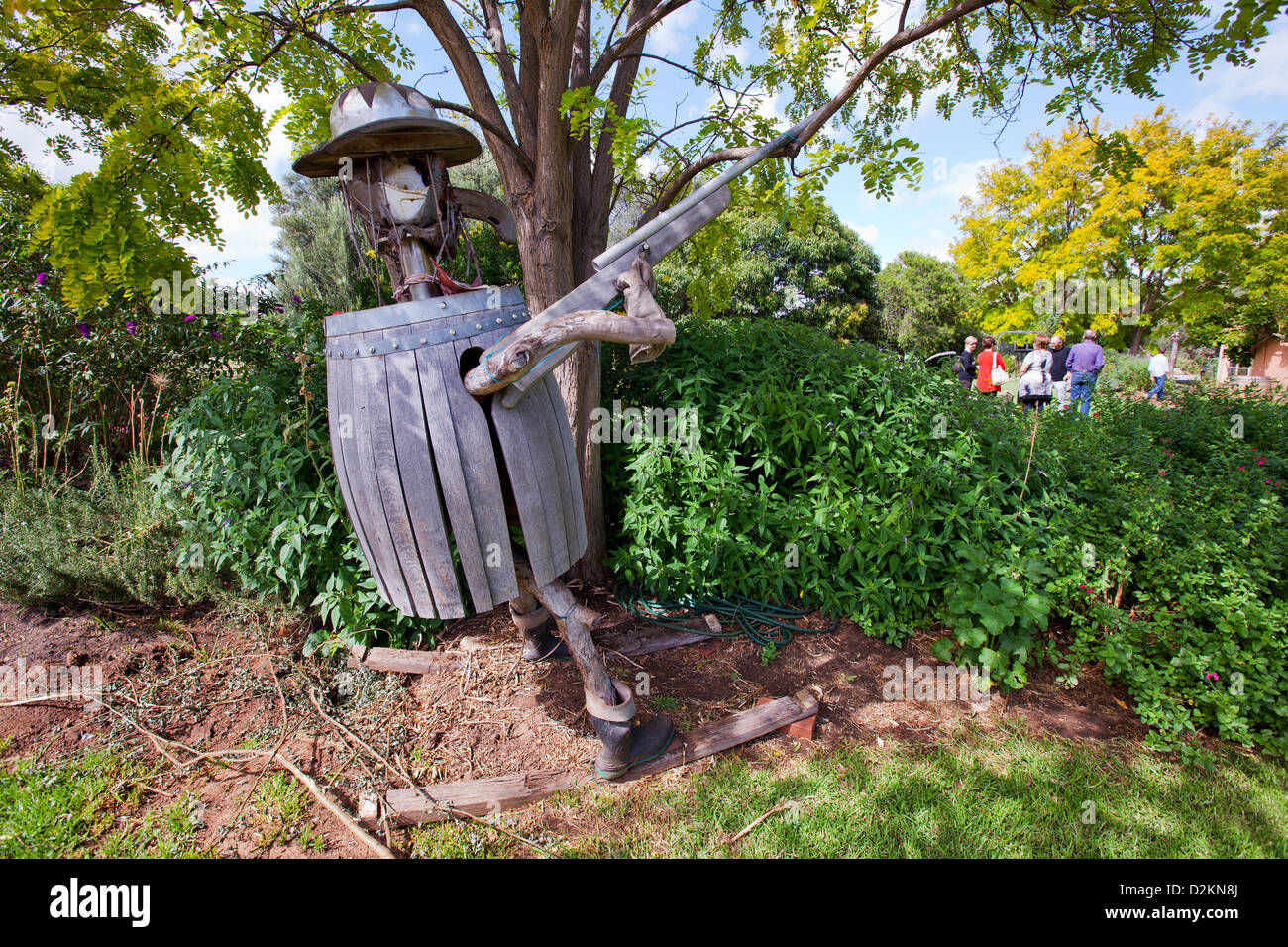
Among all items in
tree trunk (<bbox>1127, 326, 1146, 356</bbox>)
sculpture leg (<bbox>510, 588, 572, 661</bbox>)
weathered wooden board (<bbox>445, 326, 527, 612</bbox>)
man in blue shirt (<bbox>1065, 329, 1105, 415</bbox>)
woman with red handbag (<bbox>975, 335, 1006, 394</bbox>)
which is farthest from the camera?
tree trunk (<bbox>1127, 326, 1146, 356</bbox>)

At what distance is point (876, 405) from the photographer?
3.48 meters

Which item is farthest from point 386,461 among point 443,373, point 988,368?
point 988,368

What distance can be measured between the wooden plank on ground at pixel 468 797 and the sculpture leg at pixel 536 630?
0.73 metres

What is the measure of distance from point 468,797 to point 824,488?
2327 mm

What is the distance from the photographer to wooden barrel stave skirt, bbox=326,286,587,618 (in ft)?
5.59

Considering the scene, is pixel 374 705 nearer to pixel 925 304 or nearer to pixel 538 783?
pixel 538 783

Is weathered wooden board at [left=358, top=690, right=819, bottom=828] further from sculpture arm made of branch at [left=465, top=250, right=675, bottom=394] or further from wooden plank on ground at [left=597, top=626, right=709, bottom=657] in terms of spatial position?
sculpture arm made of branch at [left=465, top=250, right=675, bottom=394]

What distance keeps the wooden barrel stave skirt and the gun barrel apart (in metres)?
0.38

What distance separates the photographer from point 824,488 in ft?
10.6

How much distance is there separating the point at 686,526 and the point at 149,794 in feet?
8.41

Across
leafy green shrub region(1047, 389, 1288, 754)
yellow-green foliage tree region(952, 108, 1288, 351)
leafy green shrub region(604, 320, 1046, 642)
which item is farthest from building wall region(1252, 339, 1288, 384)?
leafy green shrub region(604, 320, 1046, 642)

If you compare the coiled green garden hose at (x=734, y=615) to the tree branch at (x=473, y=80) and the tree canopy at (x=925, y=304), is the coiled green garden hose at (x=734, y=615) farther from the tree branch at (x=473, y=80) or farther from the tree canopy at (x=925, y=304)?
the tree canopy at (x=925, y=304)

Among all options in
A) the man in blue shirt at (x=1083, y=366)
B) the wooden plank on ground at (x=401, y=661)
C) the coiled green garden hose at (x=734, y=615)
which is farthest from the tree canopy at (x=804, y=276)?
the wooden plank on ground at (x=401, y=661)
